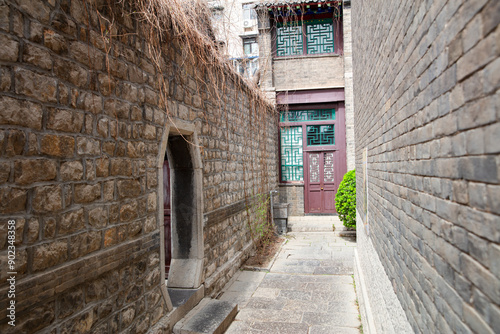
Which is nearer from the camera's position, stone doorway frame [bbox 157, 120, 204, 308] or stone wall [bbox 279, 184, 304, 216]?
stone doorway frame [bbox 157, 120, 204, 308]

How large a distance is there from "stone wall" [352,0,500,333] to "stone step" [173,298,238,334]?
1.95 metres

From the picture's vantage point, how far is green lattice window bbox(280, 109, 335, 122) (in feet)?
35.9

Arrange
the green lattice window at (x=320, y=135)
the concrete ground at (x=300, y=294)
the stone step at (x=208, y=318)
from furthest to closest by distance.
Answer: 1. the green lattice window at (x=320, y=135)
2. the concrete ground at (x=300, y=294)
3. the stone step at (x=208, y=318)

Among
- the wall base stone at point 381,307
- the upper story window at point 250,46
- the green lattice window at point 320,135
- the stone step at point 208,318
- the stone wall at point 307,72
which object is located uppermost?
the upper story window at point 250,46

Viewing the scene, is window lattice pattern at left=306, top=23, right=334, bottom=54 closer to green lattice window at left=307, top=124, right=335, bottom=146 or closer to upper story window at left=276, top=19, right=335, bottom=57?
upper story window at left=276, top=19, right=335, bottom=57

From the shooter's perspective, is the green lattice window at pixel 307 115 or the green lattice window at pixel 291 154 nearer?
the green lattice window at pixel 307 115

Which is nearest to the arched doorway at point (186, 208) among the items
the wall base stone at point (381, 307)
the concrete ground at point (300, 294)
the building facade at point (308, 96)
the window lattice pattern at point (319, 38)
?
the concrete ground at point (300, 294)

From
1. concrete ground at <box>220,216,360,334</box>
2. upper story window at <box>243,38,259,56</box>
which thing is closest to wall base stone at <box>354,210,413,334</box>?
concrete ground at <box>220,216,360,334</box>

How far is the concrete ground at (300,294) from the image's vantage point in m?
4.13

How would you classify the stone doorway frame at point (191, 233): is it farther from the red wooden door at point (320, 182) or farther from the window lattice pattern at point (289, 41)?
the window lattice pattern at point (289, 41)

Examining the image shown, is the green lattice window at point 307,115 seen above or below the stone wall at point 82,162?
above

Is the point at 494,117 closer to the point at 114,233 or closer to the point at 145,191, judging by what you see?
the point at 114,233

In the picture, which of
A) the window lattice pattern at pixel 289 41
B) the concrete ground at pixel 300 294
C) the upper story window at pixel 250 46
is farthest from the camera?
the upper story window at pixel 250 46

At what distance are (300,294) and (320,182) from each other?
6.27 metres
